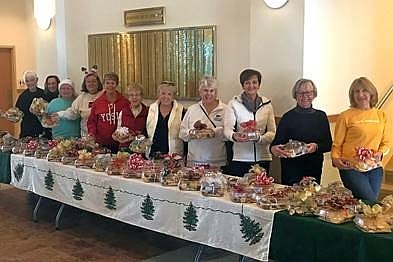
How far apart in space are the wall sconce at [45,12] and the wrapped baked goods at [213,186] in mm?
4316

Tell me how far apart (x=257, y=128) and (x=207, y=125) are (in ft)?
1.52

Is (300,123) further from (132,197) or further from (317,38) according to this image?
(132,197)

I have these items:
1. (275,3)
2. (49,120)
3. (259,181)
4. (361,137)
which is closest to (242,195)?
(259,181)

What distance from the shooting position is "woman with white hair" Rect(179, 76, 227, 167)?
429 cm

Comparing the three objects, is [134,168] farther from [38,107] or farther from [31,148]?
[38,107]

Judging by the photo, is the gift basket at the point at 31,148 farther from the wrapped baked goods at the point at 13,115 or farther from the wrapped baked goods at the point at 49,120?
the wrapped baked goods at the point at 13,115

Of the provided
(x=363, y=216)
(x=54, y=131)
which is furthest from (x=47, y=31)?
(x=363, y=216)

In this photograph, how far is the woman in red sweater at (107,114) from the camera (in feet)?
16.4

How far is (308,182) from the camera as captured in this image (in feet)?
10.4

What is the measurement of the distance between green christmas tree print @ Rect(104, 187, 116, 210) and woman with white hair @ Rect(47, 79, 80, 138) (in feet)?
5.61

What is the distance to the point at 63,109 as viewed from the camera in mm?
5660

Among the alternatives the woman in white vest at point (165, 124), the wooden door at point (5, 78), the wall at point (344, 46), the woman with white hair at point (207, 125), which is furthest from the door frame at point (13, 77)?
the wall at point (344, 46)

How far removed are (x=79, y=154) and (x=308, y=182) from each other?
2133 mm

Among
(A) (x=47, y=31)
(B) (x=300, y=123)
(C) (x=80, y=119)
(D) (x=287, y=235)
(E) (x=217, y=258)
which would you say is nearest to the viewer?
(D) (x=287, y=235)
